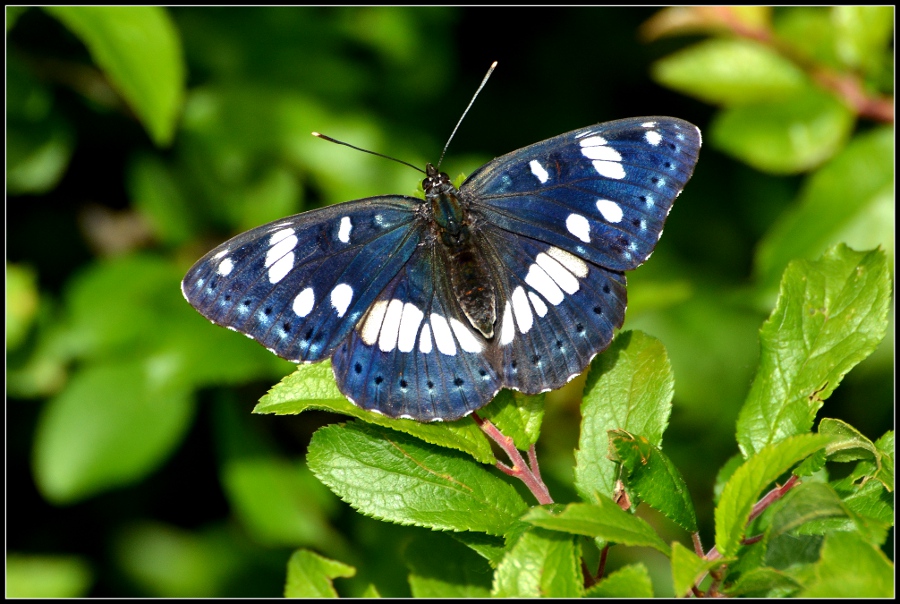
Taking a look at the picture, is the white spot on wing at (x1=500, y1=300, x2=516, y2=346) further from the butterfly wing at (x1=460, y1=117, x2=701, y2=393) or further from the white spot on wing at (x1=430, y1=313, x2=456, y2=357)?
the white spot on wing at (x1=430, y1=313, x2=456, y2=357)

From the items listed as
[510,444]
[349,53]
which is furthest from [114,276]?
[510,444]

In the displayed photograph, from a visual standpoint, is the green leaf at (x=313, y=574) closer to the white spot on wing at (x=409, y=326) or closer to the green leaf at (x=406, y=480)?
the green leaf at (x=406, y=480)

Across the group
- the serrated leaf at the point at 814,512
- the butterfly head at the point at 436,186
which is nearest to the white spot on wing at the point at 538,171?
the butterfly head at the point at 436,186

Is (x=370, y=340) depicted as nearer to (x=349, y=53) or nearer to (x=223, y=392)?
(x=223, y=392)

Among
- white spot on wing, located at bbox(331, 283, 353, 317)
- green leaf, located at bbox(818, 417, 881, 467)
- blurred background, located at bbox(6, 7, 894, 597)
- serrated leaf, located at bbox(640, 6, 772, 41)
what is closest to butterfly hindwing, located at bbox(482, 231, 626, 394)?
white spot on wing, located at bbox(331, 283, 353, 317)

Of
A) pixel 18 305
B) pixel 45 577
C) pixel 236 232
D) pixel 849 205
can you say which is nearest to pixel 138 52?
pixel 236 232
